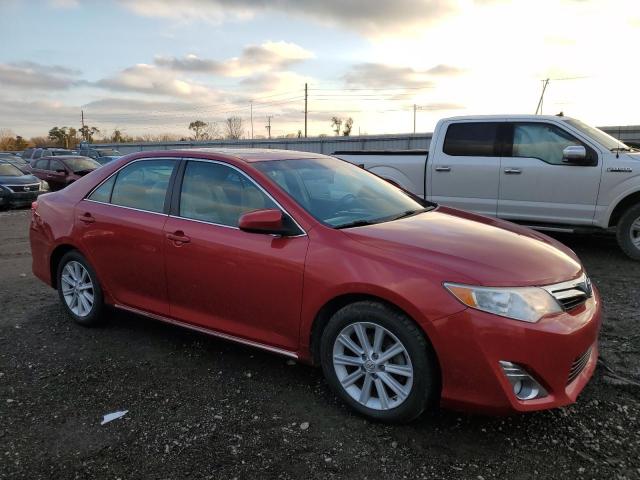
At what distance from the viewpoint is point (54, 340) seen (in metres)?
4.42

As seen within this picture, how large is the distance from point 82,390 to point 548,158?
6.45 meters

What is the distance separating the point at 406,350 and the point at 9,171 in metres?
16.5

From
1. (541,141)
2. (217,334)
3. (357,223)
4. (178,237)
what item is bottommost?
(217,334)

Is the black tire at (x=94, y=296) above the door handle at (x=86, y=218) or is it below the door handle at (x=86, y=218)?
below

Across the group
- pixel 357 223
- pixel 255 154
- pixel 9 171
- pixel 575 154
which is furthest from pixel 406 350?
pixel 9 171

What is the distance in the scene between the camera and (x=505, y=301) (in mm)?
2699

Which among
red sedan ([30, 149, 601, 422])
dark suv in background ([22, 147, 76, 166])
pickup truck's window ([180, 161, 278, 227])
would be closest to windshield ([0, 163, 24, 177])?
dark suv in background ([22, 147, 76, 166])

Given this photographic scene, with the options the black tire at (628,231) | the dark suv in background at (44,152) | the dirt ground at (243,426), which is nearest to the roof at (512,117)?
the black tire at (628,231)

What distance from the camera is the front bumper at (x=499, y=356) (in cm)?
264

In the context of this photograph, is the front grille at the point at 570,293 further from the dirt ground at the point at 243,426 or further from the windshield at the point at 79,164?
the windshield at the point at 79,164

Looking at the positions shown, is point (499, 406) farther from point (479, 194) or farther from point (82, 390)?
point (479, 194)

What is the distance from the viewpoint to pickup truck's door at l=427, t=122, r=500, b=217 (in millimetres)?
7652

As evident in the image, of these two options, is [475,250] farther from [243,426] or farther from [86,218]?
[86,218]

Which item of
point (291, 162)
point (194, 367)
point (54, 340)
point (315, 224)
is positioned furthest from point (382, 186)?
point (54, 340)
